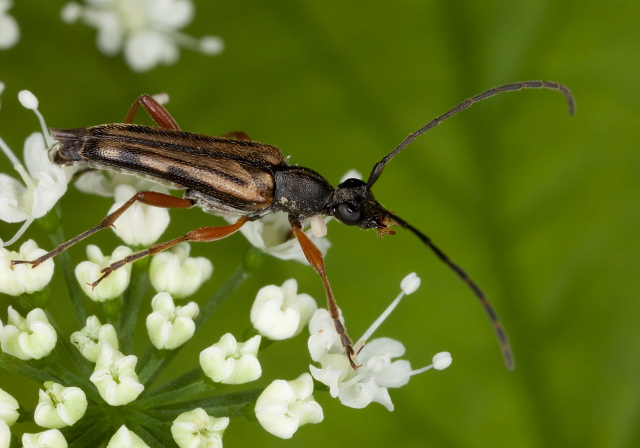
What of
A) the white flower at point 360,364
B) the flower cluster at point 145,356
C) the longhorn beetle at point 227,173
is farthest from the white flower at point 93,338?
the white flower at point 360,364

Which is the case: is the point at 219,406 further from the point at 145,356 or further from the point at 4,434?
the point at 4,434

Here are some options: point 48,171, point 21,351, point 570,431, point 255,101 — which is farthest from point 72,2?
point 570,431

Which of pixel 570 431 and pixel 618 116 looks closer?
pixel 570 431

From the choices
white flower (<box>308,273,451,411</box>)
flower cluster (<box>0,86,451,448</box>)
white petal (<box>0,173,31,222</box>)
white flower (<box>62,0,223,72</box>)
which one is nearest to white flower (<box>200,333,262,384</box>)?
flower cluster (<box>0,86,451,448</box>)

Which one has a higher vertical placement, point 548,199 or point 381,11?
point 381,11

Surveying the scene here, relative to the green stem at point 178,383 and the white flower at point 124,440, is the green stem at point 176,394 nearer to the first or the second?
the green stem at point 178,383

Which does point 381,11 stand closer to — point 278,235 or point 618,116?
point 618,116

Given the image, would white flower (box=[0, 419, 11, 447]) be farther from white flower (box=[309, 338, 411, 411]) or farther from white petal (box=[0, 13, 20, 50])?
white petal (box=[0, 13, 20, 50])
